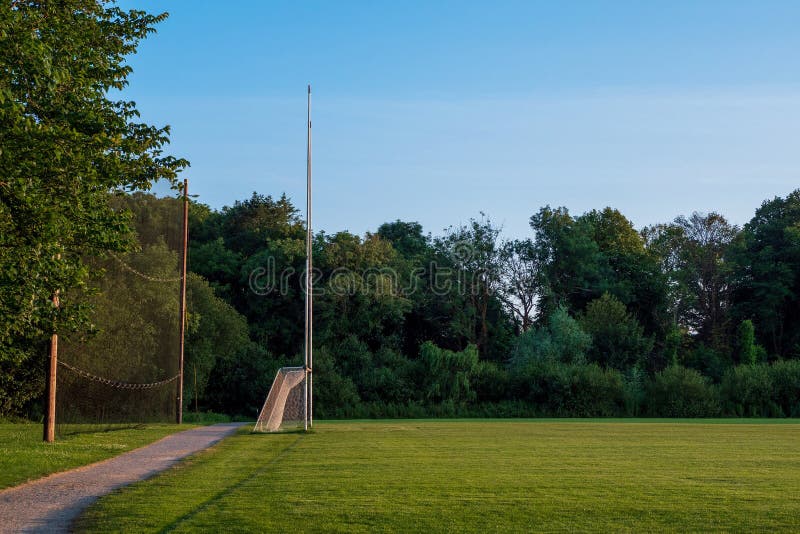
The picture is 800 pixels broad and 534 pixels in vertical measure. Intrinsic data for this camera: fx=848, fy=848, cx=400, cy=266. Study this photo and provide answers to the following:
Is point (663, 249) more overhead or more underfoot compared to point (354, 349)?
more overhead

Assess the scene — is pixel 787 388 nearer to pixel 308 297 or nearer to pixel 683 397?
pixel 683 397

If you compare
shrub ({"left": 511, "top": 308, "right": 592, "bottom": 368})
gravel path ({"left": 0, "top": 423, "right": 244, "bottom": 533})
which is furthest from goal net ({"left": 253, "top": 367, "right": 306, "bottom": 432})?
shrub ({"left": 511, "top": 308, "right": 592, "bottom": 368})

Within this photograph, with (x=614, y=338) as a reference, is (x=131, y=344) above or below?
below

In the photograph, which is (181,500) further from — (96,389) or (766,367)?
(766,367)

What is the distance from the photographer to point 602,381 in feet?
168

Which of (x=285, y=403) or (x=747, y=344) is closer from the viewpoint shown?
(x=285, y=403)

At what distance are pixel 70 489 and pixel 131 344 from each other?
1794 cm

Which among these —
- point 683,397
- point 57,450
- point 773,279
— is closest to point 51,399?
point 57,450

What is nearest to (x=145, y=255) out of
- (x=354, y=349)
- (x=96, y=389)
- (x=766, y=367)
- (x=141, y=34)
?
(x=96, y=389)

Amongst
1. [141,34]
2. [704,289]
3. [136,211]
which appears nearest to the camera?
[141,34]

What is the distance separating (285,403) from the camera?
2952 cm

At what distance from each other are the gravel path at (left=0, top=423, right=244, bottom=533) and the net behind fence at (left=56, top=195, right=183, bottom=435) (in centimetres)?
831

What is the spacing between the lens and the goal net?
91.6ft

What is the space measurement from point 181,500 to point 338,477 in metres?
3.34
